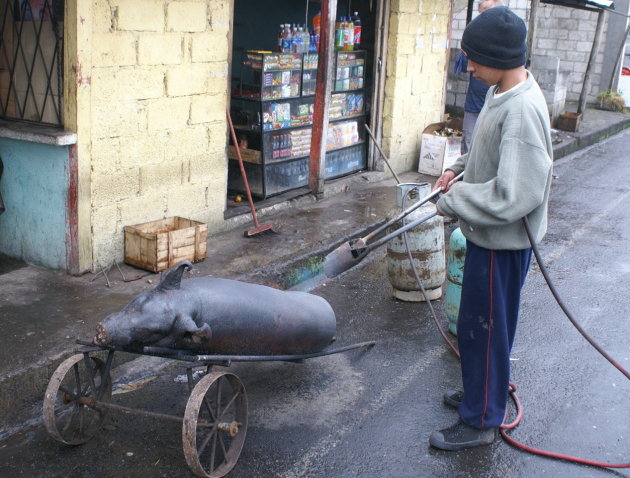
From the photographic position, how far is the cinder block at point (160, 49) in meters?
6.27

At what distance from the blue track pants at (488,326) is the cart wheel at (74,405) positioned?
197 cm

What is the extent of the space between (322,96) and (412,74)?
2286 mm

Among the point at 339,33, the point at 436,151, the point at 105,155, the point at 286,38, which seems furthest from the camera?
the point at 436,151

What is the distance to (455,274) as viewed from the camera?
18.4 feet

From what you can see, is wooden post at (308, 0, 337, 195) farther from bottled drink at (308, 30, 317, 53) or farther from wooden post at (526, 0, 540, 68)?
wooden post at (526, 0, 540, 68)

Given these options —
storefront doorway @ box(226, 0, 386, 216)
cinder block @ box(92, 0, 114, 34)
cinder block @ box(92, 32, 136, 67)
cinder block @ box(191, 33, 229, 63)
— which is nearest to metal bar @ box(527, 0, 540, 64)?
storefront doorway @ box(226, 0, 386, 216)

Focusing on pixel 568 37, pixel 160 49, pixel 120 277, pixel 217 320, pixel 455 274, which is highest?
pixel 568 37

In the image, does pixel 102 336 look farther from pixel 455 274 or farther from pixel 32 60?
pixel 32 60

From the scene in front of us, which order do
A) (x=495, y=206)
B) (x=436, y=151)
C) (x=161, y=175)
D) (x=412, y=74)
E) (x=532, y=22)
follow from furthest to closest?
(x=532, y=22) → (x=436, y=151) → (x=412, y=74) → (x=161, y=175) → (x=495, y=206)

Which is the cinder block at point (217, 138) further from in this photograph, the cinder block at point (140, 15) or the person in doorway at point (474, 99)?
the person in doorway at point (474, 99)

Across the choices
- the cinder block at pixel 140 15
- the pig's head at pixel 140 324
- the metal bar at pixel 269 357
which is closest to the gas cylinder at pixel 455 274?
the metal bar at pixel 269 357

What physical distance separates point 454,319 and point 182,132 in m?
2.93

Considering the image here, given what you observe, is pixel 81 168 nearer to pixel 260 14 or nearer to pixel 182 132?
pixel 182 132

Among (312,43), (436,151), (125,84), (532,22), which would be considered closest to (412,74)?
(436,151)
